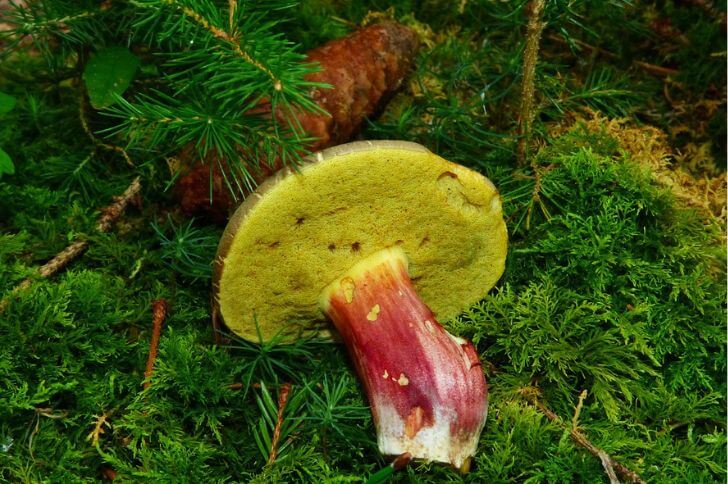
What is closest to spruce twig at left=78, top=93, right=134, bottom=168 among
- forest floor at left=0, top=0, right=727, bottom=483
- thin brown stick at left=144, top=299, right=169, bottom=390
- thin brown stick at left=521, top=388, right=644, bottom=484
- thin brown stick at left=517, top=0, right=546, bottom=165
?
forest floor at left=0, top=0, right=727, bottom=483

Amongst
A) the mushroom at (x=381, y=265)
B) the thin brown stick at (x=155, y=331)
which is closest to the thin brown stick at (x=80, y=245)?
the thin brown stick at (x=155, y=331)

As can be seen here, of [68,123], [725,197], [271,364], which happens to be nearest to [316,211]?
[271,364]

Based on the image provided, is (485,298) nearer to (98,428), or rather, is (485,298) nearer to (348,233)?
(348,233)

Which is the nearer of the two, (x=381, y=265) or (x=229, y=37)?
(x=229, y=37)

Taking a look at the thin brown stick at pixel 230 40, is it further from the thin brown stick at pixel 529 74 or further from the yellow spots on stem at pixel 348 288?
the thin brown stick at pixel 529 74

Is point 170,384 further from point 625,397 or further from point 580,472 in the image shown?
point 625,397

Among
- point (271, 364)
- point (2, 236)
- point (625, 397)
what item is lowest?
point (625, 397)

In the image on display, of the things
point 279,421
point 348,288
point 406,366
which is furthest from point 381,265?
point 279,421
